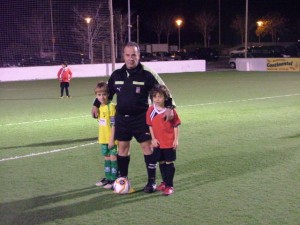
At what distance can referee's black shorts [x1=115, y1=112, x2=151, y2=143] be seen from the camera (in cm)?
572

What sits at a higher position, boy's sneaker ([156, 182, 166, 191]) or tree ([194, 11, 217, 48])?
tree ([194, 11, 217, 48])

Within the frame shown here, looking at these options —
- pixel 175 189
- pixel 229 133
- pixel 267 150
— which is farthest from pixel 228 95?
pixel 175 189

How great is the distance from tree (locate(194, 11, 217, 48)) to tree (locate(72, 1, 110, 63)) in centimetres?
2778

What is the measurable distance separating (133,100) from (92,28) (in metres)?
35.2

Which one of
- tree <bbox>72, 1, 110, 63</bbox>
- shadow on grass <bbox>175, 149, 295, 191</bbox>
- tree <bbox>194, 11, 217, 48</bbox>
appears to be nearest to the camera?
shadow on grass <bbox>175, 149, 295, 191</bbox>

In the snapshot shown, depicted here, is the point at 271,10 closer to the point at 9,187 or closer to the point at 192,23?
the point at 192,23

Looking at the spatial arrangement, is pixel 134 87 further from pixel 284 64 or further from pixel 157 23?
pixel 157 23

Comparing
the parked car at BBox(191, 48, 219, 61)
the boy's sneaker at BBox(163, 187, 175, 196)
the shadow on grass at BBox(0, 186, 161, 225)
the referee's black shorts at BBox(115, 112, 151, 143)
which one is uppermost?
the parked car at BBox(191, 48, 219, 61)

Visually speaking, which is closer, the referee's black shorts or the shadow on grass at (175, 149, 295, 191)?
the referee's black shorts

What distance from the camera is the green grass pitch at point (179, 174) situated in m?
5.13

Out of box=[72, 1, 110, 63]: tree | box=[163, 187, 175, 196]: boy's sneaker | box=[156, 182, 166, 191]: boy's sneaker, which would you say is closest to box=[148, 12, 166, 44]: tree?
box=[72, 1, 110, 63]: tree

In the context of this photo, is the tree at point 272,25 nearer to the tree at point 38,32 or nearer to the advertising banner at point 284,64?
the advertising banner at point 284,64

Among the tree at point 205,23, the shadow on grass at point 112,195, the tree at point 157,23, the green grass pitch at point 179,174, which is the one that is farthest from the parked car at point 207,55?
the shadow on grass at point 112,195

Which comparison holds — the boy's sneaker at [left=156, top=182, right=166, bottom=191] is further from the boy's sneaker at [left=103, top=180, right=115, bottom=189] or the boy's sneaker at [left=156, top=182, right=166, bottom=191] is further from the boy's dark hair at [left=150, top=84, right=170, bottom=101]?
the boy's dark hair at [left=150, top=84, right=170, bottom=101]
